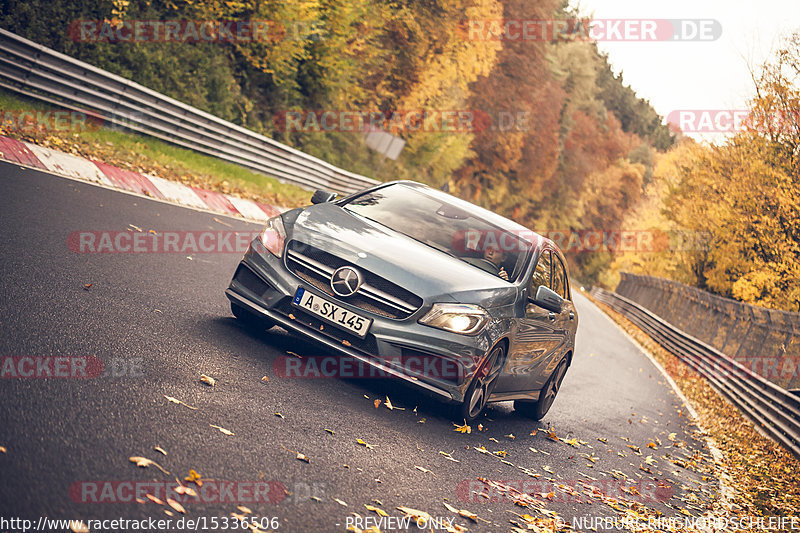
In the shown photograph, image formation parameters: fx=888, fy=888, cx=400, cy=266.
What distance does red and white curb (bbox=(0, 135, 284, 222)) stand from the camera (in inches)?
488

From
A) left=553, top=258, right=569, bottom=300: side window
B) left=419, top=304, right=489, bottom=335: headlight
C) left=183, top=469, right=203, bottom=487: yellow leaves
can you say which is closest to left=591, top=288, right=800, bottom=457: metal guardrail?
left=553, top=258, right=569, bottom=300: side window

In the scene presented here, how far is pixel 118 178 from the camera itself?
1403 centimetres

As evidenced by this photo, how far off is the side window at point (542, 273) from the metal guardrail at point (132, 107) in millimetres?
10638

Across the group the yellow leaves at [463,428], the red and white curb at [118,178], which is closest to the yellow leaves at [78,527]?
the yellow leaves at [463,428]

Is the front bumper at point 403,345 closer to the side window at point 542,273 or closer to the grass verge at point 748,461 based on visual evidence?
the side window at point 542,273

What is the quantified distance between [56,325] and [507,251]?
3884mm

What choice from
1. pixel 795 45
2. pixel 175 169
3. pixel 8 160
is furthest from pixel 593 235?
pixel 8 160

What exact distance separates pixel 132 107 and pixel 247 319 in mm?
12078

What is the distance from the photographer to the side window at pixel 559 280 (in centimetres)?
894

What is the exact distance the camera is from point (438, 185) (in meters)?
53.7

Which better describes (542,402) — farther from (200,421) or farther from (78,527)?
(78,527)

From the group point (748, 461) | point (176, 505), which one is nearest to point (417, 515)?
point (176, 505)

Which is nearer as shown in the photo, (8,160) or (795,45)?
(8,160)

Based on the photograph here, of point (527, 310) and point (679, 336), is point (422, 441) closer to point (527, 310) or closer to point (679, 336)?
point (527, 310)
